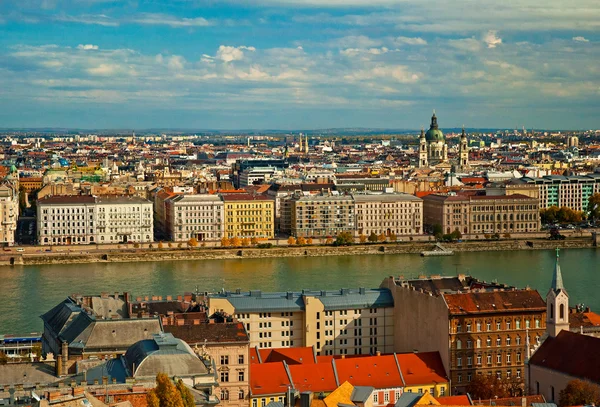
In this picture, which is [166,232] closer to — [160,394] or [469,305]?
[469,305]

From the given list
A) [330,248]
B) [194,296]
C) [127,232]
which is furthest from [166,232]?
[194,296]

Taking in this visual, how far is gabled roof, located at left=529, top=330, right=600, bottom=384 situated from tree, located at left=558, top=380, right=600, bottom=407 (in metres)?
0.27

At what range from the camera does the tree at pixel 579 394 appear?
9.54 m

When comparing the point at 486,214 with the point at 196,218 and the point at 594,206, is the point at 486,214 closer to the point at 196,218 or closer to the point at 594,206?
the point at 594,206

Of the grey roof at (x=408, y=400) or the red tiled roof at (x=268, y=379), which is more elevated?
the grey roof at (x=408, y=400)

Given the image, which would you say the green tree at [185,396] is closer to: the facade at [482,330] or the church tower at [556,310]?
the church tower at [556,310]

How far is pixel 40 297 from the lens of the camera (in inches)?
757

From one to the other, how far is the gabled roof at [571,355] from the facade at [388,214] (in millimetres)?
19719

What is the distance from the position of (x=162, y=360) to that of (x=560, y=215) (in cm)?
2556

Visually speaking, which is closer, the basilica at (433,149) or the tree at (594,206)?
the tree at (594,206)

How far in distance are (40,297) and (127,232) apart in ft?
33.8

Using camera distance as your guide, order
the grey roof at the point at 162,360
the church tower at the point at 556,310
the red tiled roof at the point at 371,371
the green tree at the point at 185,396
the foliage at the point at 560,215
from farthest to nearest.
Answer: the foliage at the point at 560,215, the red tiled roof at the point at 371,371, the church tower at the point at 556,310, the grey roof at the point at 162,360, the green tree at the point at 185,396

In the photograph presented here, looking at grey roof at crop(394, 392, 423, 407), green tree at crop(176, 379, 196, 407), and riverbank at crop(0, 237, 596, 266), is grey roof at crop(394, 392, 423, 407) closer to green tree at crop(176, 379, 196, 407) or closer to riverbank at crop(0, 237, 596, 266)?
green tree at crop(176, 379, 196, 407)

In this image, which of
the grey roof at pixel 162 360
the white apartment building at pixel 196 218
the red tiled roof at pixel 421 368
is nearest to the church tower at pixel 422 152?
the white apartment building at pixel 196 218
